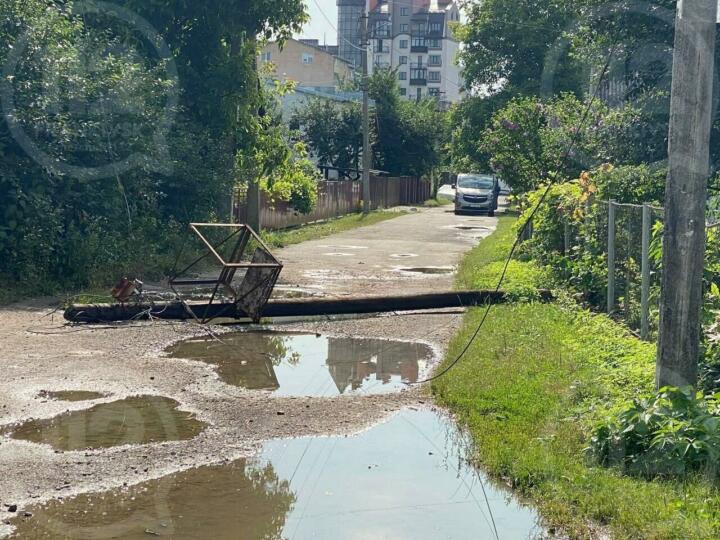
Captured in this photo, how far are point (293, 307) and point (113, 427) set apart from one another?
5.44 meters

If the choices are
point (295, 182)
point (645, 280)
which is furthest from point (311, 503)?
point (295, 182)

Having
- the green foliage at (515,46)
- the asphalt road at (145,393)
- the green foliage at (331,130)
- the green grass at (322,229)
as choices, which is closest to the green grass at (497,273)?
the asphalt road at (145,393)

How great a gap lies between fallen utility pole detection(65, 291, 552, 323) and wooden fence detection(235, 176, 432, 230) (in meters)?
12.8

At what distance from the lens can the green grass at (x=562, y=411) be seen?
5.46 meters

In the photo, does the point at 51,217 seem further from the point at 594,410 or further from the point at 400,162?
the point at 400,162

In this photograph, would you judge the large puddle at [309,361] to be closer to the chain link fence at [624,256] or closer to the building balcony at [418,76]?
the chain link fence at [624,256]

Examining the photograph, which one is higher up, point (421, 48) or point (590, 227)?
point (421, 48)

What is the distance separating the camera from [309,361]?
10531 millimetres

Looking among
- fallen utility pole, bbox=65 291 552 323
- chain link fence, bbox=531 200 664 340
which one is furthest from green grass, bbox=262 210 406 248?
chain link fence, bbox=531 200 664 340

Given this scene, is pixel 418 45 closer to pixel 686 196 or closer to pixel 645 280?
pixel 645 280

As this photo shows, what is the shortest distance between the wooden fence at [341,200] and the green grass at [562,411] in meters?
15.8

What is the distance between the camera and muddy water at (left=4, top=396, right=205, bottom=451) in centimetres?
713

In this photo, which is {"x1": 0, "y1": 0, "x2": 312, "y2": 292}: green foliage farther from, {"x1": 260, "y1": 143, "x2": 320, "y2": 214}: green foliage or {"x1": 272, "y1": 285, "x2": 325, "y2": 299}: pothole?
{"x1": 272, "y1": 285, "x2": 325, "y2": 299}: pothole

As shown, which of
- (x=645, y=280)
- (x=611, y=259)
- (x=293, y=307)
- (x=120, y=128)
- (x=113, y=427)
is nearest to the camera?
(x=113, y=427)
